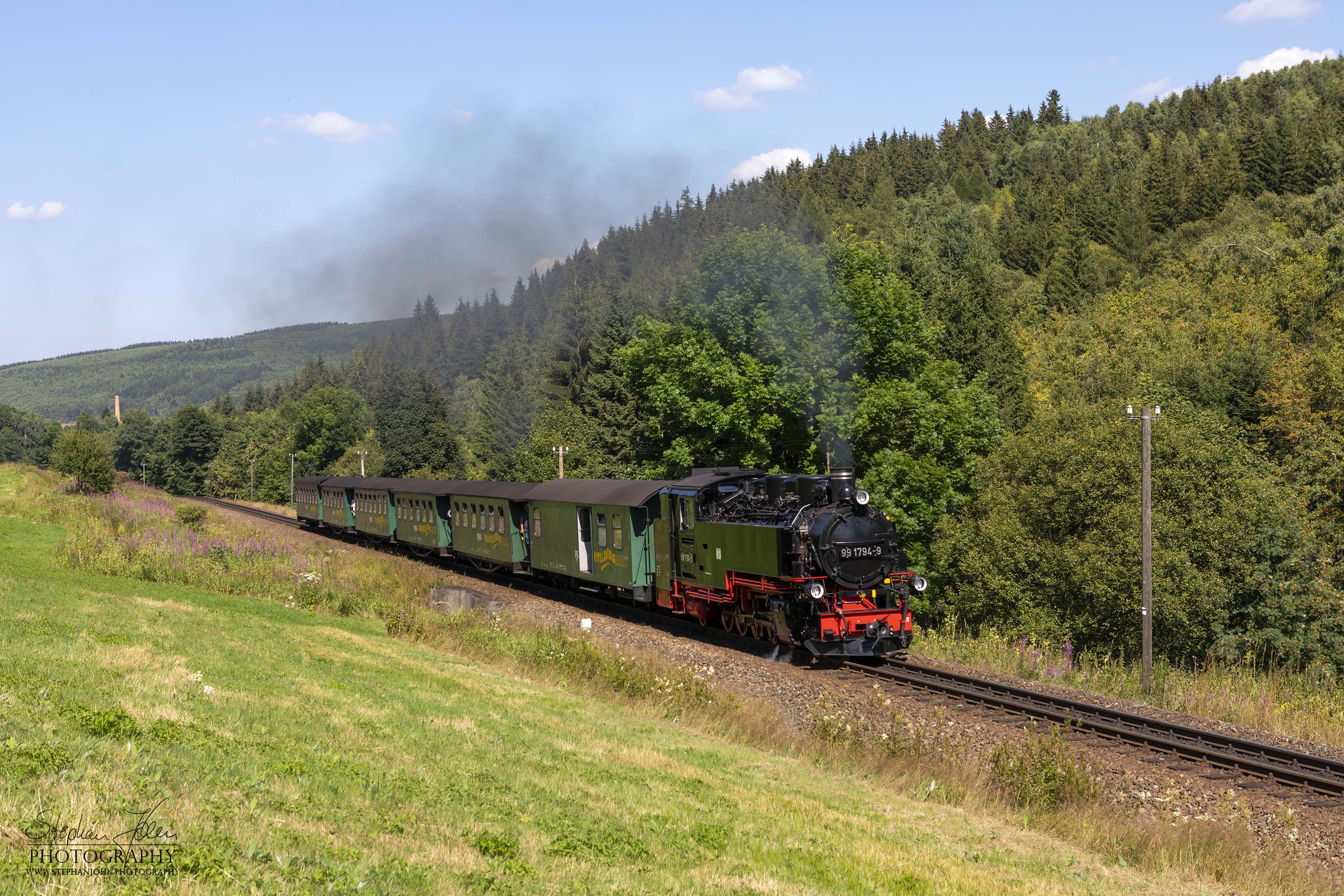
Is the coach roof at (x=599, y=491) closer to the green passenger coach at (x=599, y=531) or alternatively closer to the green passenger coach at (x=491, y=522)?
the green passenger coach at (x=599, y=531)

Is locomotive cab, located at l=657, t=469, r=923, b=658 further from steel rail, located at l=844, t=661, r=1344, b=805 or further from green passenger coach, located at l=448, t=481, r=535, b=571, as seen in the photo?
green passenger coach, located at l=448, t=481, r=535, b=571

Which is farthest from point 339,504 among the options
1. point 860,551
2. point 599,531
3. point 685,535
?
point 860,551

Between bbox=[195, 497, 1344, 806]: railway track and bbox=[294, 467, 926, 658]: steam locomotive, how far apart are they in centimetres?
147

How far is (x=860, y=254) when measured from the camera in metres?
39.3

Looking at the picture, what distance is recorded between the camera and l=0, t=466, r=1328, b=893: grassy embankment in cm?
649

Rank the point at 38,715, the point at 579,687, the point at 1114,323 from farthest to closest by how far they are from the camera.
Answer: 1. the point at 1114,323
2. the point at 579,687
3. the point at 38,715

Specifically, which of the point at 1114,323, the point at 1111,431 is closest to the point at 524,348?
the point at 1114,323

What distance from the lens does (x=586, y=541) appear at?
2806 cm

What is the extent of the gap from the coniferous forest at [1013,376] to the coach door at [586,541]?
8188mm

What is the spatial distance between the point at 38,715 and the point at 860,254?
116ft

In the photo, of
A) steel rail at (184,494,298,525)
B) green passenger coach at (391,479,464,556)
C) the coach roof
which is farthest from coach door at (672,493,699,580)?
steel rail at (184,494,298,525)

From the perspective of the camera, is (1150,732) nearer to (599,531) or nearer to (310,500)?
(599,531)

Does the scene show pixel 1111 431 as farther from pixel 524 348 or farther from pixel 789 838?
pixel 524 348

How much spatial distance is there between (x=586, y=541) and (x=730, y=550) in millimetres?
7582
